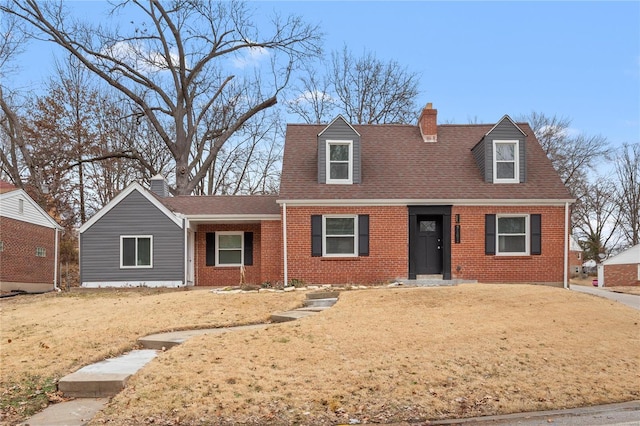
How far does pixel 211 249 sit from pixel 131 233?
2.78 metres

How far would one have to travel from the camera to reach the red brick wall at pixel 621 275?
→ 3425 cm

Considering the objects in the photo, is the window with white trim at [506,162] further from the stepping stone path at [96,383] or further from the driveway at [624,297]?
the stepping stone path at [96,383]

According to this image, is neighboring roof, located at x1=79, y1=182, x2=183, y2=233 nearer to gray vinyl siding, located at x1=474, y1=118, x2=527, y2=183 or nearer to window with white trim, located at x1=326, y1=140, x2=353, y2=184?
window with white trim, located at x1=326, y1=140, x2=353, y2=184

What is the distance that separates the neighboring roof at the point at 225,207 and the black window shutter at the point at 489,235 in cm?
682

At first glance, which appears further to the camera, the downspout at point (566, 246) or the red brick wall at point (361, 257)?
the downspout at point (566, 246)

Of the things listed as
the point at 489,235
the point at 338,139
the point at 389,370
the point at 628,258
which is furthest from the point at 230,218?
the point at 628,258

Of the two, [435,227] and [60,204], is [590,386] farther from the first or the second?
[60,204]

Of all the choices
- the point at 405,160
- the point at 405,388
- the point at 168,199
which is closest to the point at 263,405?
the point at 405,388

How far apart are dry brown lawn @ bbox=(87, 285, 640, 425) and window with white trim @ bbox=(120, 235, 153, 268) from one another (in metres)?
9.91

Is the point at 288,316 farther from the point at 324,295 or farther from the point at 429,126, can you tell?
the point at 429,126

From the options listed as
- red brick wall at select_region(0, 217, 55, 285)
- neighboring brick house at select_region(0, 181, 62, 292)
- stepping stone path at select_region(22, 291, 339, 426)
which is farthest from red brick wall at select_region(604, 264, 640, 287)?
Result: red brick wall at select_region(0, 217, 55, 285)

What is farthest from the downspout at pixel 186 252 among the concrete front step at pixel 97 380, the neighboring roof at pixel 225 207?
the concrete front step at pixel 97 380

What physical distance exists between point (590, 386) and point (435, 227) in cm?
1130

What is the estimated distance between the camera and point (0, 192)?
2289 centimetres
